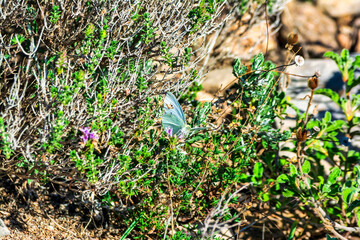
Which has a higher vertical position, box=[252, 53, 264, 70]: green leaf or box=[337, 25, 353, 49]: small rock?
box=[252, 53, 264, 70]: green leaf

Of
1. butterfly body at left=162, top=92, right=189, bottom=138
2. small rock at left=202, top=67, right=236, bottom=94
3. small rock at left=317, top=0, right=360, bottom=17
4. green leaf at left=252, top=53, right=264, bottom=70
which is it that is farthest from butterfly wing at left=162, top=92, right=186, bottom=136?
small rock at left=317, top=0, right=360, bottom=17

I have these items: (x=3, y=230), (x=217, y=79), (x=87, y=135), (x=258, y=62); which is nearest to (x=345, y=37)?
(x=217, y=79)

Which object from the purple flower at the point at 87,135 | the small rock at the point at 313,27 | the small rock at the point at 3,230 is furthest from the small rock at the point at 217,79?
the small rock at the point at 313,27

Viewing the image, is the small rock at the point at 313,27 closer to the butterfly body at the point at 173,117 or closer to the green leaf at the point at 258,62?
the green leaf at the point at 258,62

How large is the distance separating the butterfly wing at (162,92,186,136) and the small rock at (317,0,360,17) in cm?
583

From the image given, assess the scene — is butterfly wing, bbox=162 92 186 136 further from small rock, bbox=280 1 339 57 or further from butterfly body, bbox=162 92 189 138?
small rock, bbox=280 1 339 57

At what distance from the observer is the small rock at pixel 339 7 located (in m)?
7.28

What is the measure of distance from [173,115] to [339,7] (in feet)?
19.9

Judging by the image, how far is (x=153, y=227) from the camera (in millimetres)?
2680

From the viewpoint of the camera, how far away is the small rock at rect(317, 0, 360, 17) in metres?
7.28

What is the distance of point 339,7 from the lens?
7.32 meters

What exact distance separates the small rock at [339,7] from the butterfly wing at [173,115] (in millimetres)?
5831

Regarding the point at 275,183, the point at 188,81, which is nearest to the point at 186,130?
the point at 188,81

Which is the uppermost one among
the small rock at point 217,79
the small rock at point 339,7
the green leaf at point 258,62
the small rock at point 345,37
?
the green leaf at point 258,62
